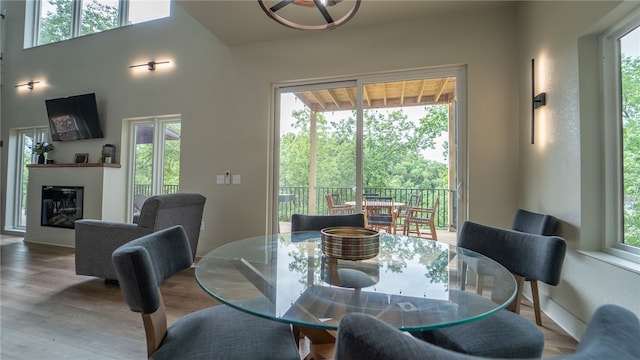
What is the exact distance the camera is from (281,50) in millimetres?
3598

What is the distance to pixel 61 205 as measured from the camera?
15.1 ft

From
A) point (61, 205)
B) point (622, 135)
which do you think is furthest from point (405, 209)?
point (61, 205)

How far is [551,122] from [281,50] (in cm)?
294

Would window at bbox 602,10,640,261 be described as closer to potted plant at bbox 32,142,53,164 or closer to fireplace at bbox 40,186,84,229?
fireplace at bbox 40,186,84,229

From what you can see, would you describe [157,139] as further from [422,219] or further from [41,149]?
[422,219]

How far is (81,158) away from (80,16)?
265 centimetres

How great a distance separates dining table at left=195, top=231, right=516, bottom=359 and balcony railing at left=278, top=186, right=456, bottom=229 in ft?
4.86

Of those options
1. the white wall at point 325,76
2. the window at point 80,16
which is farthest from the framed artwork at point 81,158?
the window at point 80,16

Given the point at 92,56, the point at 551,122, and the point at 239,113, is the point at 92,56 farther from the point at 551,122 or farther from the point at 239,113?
the point at 551,122

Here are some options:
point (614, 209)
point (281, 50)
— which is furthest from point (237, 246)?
point (281, 50)

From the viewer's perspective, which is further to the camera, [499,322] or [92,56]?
[92,56]

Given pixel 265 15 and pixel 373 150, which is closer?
pixel 265 15

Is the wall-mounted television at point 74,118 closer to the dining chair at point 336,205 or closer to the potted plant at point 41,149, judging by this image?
the potted plant at point 41,149

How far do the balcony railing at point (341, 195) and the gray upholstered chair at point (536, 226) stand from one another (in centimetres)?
73
